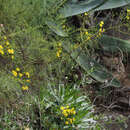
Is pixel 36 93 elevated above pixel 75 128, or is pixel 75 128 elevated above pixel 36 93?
pixel 36 93

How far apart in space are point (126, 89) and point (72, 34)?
0.90 meters

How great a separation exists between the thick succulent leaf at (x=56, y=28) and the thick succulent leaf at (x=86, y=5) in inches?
6.4

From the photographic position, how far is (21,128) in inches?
62.9

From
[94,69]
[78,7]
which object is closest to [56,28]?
[78,7]

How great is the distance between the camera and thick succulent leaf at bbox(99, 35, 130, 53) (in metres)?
2.23

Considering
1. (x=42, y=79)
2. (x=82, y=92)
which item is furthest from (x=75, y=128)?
(x=42, y=79)

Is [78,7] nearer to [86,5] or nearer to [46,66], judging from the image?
[86,5]

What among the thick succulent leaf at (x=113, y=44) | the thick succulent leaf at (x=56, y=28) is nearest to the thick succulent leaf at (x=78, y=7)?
the thick succulent leaf at (x=56, y=28)

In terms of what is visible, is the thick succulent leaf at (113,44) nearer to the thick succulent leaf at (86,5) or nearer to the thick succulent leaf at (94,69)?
the thick succulent leaf at (94,69)

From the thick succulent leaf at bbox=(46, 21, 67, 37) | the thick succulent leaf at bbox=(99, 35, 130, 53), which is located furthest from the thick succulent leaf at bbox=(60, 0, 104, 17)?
the thick succulent leaf at bbox=(99, 35, 130, 53)

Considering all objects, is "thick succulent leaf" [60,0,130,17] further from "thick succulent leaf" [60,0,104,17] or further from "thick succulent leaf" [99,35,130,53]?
"thick succulent leaf" [99,35,130,53]

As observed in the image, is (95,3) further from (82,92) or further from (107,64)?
(82,92)

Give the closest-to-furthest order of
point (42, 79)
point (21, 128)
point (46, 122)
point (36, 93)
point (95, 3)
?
point (21, 128), point (46, 122), point (36, 93), point (42, 79), point (95, 3)

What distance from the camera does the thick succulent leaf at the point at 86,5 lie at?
7.28 feet
